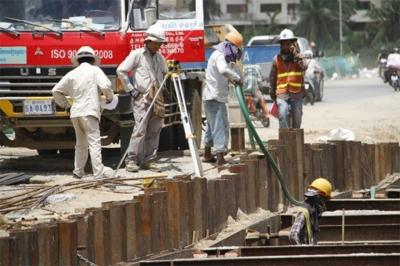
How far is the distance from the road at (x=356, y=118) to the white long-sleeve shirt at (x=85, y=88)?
6.04 meters

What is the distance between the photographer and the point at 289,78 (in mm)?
17688

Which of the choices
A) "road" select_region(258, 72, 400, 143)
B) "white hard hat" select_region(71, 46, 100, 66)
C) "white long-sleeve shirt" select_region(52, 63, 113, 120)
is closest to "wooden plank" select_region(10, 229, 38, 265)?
"white long-sleeve shirt" select_region(52, 63, 113, 120)

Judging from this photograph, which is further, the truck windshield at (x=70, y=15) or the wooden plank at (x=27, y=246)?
the truck windshield at (x=70, y=15)

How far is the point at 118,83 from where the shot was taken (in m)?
17.1

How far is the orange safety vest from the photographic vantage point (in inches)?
696

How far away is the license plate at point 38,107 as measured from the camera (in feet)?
55.3

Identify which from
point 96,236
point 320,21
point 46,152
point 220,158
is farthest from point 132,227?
point 320,21

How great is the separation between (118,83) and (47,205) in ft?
12.2

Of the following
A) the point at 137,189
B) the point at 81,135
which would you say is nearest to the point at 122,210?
Result: the point at 137,189

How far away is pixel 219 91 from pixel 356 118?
11.9 m

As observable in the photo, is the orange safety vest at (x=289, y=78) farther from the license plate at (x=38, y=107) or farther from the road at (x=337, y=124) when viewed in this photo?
the license plate at (x=38, y=107)

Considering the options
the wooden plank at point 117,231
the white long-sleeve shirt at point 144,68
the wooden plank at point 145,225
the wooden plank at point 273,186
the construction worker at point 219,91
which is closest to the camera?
the wooden plank at point 117,231

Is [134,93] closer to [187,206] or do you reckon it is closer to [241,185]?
[241,185]

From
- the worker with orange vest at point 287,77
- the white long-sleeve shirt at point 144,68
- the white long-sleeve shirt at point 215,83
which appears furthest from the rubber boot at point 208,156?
the white long-sleeve shirt at point 144,68
